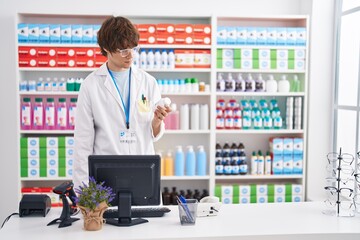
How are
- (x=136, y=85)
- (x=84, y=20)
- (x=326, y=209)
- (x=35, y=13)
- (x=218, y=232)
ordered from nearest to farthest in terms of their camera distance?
(x=218, y=232) → (x=326, y=209) → (x=136, y=85) → (x=35, y=13) → (x=84, y=20)

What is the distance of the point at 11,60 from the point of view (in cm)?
485

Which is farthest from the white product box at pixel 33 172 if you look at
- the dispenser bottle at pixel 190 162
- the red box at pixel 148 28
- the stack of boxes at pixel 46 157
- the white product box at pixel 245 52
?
the white product box at pixel 245 52

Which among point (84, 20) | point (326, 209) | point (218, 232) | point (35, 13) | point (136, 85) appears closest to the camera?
point (218, 232)

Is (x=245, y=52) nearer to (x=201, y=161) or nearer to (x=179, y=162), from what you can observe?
(x=201, y=161)

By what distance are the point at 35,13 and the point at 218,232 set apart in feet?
10.1

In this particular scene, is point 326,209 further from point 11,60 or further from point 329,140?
point 11,60

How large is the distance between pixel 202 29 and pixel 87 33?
1.08 metres

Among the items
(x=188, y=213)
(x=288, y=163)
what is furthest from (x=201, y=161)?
(x=188, y=213)

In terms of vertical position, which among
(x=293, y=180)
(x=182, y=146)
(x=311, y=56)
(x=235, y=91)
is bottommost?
(x=293, y=180)

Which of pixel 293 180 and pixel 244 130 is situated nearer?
pixel 244 130

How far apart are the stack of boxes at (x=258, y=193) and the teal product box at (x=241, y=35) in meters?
1.40

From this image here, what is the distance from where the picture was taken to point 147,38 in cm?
470

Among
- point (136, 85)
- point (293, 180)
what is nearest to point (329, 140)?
point (293, 180)

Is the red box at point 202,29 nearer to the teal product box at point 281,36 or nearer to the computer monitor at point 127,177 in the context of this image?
the teal product box at point 281,36
